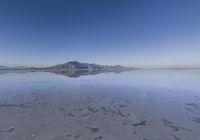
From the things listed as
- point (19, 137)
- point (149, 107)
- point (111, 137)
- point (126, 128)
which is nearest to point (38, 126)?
point (19, 137)

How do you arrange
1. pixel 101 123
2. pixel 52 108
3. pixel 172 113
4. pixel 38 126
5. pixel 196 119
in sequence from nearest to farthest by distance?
1. pixel 38 126
2. pixel 101 123
3. pixel 196 119
4. pixel 172 113
5. pixel 52 108

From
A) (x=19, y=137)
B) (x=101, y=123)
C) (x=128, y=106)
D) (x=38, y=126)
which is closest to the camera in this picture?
(x=19, y=137)

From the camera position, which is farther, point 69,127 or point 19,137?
point 69,127

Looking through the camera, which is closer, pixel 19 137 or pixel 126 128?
pixel 19 137

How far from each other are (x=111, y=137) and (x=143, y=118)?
2910 mm

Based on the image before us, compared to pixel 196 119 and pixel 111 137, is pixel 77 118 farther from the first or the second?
pixel 196 119

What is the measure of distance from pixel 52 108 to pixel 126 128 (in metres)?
5.36

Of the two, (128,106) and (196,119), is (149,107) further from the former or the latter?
(196,119)

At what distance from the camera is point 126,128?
6719 millimetres

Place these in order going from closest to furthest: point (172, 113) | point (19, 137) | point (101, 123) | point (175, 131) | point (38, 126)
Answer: point (19, 137) < point (175, 131) < point (38, 126) < point (101, 123) < point (172, 113)

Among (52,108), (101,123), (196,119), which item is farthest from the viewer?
(52,108)

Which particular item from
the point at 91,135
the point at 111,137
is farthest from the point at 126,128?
the point at 91,135

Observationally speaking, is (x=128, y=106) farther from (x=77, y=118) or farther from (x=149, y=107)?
(x=77, y=118)

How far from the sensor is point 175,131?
635 cm
